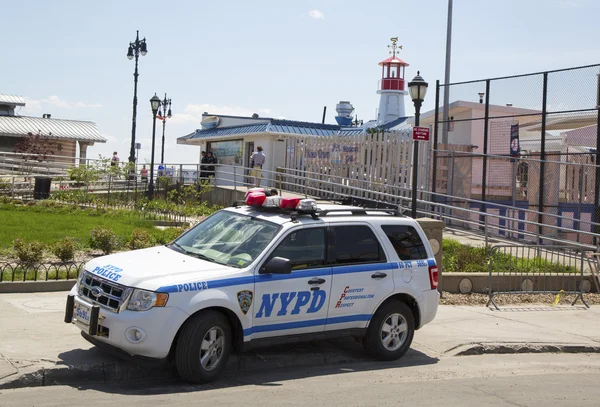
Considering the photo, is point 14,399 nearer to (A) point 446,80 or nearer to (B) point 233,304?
(B) point 233,304

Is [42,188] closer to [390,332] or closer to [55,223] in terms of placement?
[55,223]

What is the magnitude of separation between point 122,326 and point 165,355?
49 cm

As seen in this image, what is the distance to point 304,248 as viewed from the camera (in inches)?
329

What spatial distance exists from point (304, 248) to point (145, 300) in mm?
1963

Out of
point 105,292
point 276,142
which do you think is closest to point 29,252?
point 105,292

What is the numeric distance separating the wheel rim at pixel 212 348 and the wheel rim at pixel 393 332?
2164 mm

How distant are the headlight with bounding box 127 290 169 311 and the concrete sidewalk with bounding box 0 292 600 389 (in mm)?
862

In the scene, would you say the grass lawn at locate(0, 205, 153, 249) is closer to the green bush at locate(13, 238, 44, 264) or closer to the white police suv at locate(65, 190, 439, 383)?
the green bush at locate(13, 238, 44, 264)

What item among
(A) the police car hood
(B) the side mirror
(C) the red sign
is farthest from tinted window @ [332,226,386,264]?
(C) the red sign

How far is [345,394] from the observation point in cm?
737

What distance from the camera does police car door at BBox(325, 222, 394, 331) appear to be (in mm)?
8469

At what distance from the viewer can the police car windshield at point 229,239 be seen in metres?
8.06

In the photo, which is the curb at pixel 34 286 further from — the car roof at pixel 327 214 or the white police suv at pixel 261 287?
the car roof at pixel 327 214

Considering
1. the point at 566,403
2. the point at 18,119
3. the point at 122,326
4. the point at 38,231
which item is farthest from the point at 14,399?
the point at 18,119
